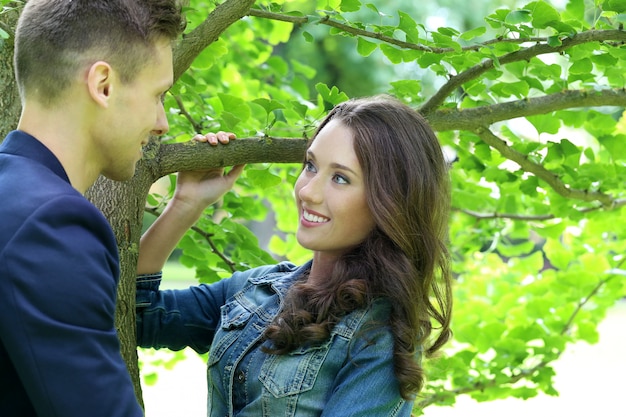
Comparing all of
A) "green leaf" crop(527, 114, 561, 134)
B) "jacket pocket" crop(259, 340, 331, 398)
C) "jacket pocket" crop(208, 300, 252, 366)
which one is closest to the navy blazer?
"jacket pocket" crop(259, 340, 331, 398)

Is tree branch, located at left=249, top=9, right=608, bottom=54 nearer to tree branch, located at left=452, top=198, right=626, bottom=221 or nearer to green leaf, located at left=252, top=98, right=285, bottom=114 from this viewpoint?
green leaf, located at left=252, top=98, right=285, bottom=114

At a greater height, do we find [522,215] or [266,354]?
[266,354]

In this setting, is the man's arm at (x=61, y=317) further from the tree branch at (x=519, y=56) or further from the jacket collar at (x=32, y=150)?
the tree branch at (x=519, y=56)

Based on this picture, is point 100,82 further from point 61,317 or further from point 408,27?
point 408,27

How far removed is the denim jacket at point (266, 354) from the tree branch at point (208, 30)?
0.58 meters

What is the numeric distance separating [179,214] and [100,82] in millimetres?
770

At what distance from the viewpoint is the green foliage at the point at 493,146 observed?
7.32 ft

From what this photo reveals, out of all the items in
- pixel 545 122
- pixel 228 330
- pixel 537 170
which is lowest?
pixel 228 330

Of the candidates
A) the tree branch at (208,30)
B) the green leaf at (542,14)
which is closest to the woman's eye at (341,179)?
the tree branch at (208,30)

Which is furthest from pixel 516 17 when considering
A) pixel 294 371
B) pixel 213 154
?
pixel 294 371

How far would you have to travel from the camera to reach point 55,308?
1.32 metres

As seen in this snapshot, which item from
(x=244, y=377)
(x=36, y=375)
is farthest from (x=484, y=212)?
(x=36, y=375)

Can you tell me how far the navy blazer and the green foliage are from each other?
93cm

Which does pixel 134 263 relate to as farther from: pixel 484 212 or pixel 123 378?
pixel 484 212
